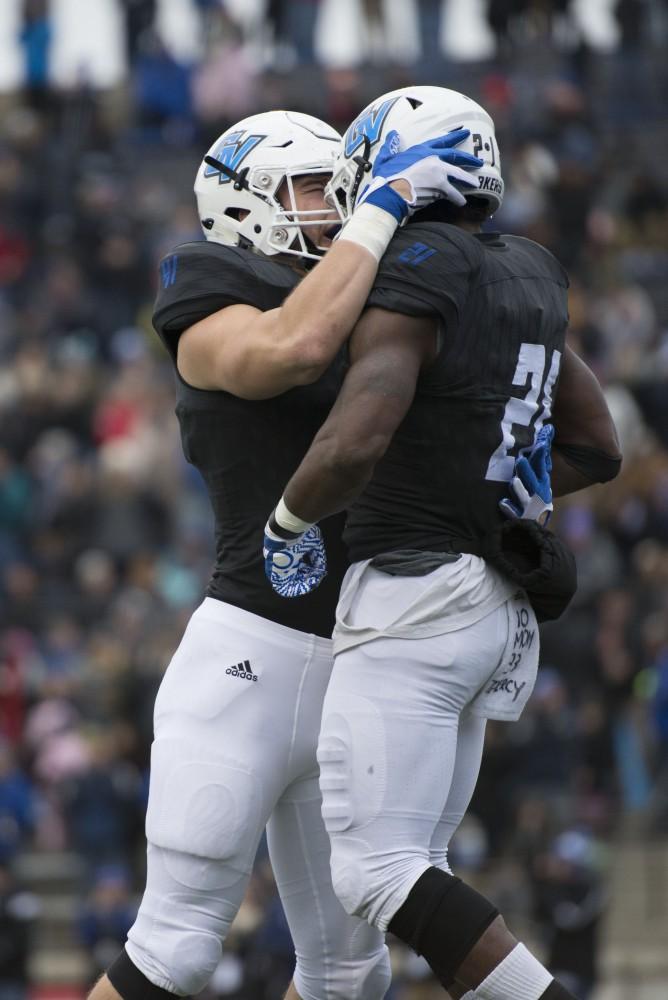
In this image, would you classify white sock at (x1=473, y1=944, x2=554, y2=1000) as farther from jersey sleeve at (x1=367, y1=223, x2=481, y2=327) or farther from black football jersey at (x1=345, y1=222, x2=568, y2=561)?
jersey sleeve at (x1=367, y1=223, x2=481, y2=327)

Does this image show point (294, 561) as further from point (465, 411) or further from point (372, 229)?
point (372, 229)

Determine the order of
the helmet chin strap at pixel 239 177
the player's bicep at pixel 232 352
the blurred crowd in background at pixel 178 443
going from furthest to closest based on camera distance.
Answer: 1. the blurred crowd in background at pixel 178 443
2. the helmet chin strap at pixel 239 177
3. the player's bicep at pixel 232 352

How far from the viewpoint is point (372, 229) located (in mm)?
4391

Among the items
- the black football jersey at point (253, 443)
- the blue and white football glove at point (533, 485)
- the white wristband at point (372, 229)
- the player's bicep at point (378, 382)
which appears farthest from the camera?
the black football jersey at point (253, 443)

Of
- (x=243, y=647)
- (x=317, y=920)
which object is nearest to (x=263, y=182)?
(x=243, y=647)

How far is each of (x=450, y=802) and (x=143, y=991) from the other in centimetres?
89

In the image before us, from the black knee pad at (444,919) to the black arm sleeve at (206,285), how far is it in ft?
4.76

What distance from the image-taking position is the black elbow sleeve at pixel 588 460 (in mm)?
5105

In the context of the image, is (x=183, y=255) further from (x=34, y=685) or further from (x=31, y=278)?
(x=31, y=278)

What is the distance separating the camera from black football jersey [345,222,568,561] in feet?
14.6

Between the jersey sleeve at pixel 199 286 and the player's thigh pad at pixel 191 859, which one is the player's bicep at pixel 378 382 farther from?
the player's thigh pad at pixel 191 859

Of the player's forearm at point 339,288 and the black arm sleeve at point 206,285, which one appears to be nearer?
the player's forearm at point 339,288

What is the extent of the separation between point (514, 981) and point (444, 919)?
0.21m

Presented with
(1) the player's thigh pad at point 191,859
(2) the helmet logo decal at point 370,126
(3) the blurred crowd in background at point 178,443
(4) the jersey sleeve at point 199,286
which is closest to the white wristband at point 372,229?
(2) the helmet logo decal at point 370,126
